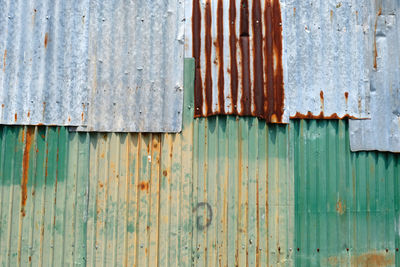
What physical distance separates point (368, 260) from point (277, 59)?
2.68 m

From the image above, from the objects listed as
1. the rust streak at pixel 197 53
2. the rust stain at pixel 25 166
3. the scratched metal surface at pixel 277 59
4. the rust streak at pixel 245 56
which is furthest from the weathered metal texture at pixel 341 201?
the rust stain at pixel 25 166

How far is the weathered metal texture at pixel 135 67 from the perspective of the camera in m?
4.20

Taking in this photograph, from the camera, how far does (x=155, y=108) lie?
4223mm

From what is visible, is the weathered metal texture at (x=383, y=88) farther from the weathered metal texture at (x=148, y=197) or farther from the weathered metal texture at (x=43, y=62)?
the weathered metal texture at (x=43, y=62)

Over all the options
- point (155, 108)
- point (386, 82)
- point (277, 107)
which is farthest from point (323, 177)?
point (155, 108)

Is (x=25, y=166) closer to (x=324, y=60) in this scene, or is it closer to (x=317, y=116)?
(x=317, y=116)

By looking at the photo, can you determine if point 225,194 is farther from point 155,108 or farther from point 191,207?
point 155,108

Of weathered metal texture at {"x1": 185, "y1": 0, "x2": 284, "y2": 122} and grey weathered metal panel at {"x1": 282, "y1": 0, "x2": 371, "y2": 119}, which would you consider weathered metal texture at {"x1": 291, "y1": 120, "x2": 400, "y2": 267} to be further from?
weathered metal texture at {"x1": 185, "y1": 0, "x2": 284, "y2": 122}

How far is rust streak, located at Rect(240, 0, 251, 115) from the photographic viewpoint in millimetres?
4242

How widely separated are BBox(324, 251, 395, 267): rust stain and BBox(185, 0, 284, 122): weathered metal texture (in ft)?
5.92

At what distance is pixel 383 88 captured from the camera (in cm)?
440

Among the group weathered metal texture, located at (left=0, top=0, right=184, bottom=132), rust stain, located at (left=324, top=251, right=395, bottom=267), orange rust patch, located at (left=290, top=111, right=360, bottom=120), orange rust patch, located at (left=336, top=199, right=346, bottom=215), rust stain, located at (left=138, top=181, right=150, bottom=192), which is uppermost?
weathered metal texture, located at (left=0, top=0, right=184, bottom=132)

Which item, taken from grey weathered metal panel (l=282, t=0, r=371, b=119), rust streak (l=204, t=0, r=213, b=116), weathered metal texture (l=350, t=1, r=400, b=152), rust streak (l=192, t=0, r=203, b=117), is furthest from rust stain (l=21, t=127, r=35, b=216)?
weathered metal texture (l=350, t=1, r=400, b=152)

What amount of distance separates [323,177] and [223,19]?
2.30m
